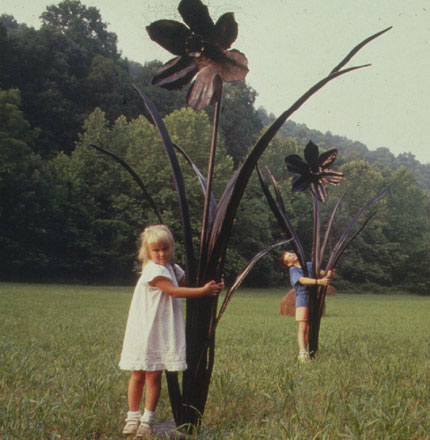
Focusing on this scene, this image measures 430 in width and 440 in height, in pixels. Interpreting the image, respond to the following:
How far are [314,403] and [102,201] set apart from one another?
28.8 meters

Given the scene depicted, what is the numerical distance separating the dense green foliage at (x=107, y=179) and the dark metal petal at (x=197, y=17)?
57.4 ft

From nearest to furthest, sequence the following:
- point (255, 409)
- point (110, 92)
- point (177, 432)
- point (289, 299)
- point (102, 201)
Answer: point (177, 432)
point (255, 409)
point (289, 299)
point (102, 201)
point (110, 92)

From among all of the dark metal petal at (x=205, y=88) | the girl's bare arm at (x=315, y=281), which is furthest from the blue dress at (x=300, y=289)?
the dark metal petal at (x=205, y=88)

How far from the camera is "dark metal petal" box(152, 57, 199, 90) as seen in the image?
2.38 meters

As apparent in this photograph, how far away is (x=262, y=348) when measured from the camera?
586cm

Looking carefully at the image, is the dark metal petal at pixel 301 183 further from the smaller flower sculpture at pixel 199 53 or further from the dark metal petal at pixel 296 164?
the smaller flower sculpture at pixel 199 53

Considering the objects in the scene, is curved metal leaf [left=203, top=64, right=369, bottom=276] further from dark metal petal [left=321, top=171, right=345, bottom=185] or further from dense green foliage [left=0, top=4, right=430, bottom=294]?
dense green foliage [left=0, top=4, right=430, bottom=294]

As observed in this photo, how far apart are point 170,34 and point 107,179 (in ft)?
93.5

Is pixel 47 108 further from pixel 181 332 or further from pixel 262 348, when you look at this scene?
pixel 181 332

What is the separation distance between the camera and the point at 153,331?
2.58m

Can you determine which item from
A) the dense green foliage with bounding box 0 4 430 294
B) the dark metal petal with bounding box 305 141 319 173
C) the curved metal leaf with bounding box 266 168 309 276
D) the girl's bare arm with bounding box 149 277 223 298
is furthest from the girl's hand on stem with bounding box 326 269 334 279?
the dense green foliage with bounding box 0 4 430 294

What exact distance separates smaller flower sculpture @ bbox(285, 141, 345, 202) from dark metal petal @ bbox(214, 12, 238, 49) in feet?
7.73

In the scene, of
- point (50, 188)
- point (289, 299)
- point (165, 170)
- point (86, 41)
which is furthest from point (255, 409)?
point (86, 41)

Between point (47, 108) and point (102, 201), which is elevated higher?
point (47, 108)
